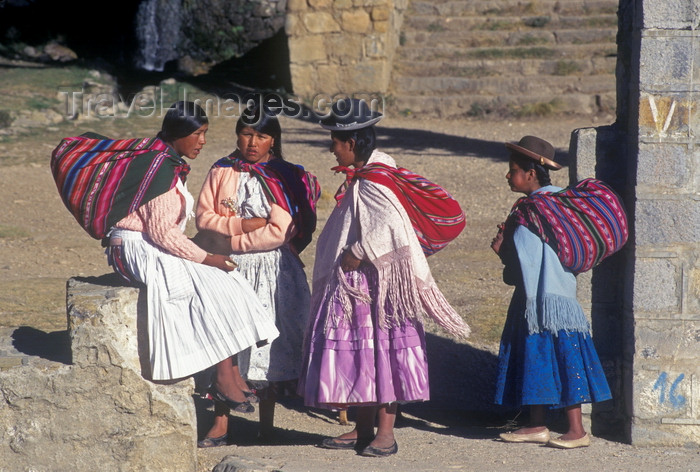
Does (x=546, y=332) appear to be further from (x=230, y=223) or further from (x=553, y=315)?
(x=230, y=223)

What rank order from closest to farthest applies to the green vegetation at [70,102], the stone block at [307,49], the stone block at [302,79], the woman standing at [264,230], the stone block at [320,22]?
the woman standing at [264,230] → the green vegetation at [70,102] → the stone block at [320,22] → the stone block at [307,49] → the stone block at [302,79]

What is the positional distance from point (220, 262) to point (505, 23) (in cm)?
1167

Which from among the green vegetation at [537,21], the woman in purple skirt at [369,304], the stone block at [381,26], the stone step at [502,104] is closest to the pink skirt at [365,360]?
the woman in purple skirt at [369,304]

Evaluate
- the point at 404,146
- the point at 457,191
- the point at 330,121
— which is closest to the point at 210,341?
the point at 330,121

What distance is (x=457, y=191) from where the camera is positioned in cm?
970

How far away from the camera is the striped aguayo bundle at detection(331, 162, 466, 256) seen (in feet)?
13.3

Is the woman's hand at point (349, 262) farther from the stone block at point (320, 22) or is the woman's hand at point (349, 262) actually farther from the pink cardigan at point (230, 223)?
the stone block at point (320, 22)

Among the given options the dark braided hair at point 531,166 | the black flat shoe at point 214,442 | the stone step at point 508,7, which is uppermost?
the stone step at point 508,7

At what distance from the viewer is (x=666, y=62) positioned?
4.07 metres

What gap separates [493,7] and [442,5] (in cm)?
85

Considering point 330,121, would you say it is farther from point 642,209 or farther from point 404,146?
point 404,146

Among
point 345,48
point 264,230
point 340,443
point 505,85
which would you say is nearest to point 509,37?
point 505,85

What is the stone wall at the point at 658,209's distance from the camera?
4.07m

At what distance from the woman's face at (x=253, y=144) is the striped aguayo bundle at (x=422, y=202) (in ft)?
1.35
